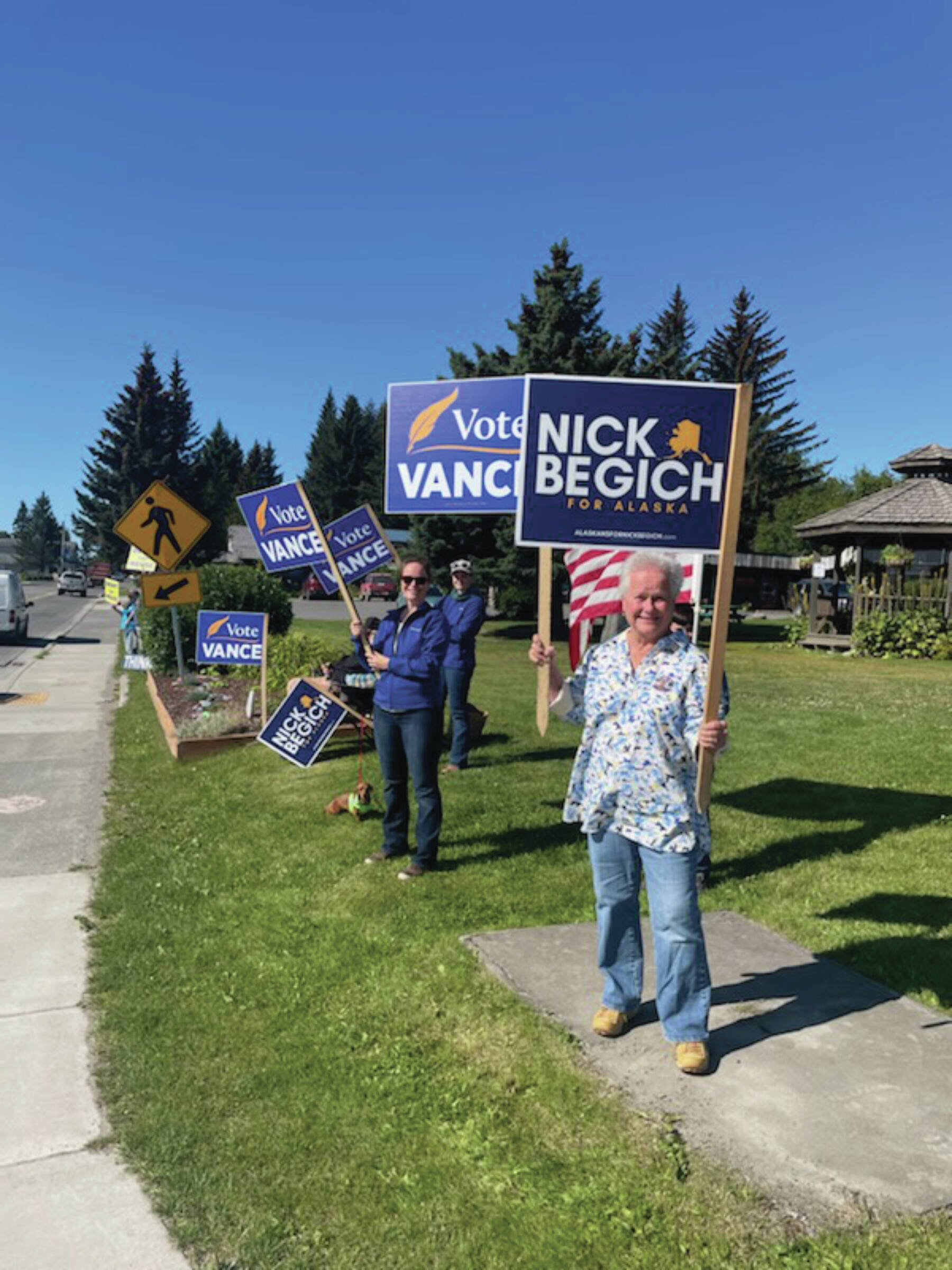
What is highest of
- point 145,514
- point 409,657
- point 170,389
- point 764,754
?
point 170,389

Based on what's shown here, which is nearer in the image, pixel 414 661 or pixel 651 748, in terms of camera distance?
pixel 651 748

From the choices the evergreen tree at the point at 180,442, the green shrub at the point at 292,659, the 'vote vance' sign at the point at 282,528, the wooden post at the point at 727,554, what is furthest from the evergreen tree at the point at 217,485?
the wooden post at the point at 727,554

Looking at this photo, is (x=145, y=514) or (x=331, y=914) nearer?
(x=331, y=914)

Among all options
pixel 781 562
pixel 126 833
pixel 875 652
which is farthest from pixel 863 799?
pixel 781 562

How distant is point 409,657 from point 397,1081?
266 cm

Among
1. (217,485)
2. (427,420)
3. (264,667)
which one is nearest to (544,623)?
(427,420)

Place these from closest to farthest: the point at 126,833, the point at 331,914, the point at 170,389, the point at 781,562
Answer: the point at 331,914, the point at 126,833, the point at 781,562, the point at 170,389

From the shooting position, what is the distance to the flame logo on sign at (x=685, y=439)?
4457 millimetres

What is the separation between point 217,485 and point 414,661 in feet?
295

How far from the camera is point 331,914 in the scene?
5215mm

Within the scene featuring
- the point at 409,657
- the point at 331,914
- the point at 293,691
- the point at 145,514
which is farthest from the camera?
the point at 145,514

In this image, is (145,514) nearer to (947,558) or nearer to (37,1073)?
(37,1073)

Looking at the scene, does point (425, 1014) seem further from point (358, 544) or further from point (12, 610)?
point (12, 610)

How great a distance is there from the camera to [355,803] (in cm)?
702
